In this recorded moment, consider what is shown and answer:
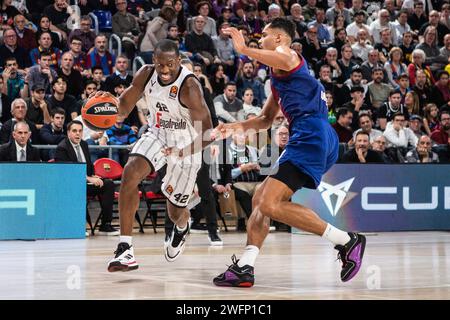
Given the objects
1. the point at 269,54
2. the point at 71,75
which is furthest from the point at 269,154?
the point at 269,54

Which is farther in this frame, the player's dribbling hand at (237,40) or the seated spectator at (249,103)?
the seated spectator at (249,103)

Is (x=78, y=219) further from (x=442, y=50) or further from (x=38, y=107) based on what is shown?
(x=442, y=50)

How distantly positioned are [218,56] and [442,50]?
6.30 m

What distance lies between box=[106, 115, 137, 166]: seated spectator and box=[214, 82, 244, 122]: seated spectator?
191 cm

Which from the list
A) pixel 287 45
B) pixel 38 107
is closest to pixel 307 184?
pixel 287 45

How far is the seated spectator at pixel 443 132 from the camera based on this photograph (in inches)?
713

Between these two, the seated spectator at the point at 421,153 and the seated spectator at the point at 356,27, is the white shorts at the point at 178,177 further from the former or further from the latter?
the seated spectator at the point at 356,27

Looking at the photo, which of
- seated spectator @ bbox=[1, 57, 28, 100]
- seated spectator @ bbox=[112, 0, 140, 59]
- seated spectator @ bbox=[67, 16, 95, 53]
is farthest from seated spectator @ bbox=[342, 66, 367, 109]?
seated spectator @ bbox=[1, 57, 28, 100]

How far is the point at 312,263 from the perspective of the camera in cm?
982

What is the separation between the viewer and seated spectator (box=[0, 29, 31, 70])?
54.3 feet

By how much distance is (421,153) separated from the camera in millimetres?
16859

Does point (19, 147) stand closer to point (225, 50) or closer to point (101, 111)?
point (101, 111)

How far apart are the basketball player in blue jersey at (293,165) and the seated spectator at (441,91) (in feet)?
42.4

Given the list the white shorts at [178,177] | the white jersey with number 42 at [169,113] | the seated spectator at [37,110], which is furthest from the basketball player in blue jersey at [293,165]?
the seated spectator at [37,110]
